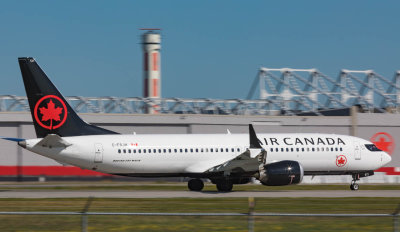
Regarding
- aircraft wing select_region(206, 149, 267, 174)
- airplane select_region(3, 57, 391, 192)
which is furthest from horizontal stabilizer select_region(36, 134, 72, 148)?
aircraft wing select_region(206, 149, 267, 174)

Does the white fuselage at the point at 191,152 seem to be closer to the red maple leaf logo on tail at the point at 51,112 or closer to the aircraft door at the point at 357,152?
the aircraft door at the point at 357,152

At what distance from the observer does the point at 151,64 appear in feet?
410

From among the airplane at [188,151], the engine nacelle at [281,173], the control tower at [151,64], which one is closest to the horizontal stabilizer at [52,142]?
the airplane at [188,151]

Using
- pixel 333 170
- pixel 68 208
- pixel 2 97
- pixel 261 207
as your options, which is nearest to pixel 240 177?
pixel 333 170

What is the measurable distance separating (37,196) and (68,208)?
7951 millimetres

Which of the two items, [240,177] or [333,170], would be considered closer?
[240,177]

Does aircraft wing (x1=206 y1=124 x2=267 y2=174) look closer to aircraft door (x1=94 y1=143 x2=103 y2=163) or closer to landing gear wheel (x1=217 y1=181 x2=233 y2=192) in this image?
landing gear wheel (x1=217 y1=181 x2=233 y2=192)

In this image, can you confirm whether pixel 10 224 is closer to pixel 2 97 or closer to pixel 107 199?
pixel 107 199

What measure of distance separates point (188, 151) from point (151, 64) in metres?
84.6

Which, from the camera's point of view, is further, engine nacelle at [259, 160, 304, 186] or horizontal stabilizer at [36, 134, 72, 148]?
engine nacelle at [259, 160, 304, 186]

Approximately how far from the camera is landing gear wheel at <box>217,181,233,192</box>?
4062 centimetres

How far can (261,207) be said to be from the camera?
1185 inches

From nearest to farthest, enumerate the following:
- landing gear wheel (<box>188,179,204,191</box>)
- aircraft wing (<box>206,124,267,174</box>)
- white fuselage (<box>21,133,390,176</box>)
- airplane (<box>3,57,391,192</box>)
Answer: aircraft wing (<box>206,124,267,174</box>), airplane (<box>3,57,391,192</box>), white fuselage (<box>21,133,390,176</box>), landing gear wheel (<box>188,179,204,191</box>)

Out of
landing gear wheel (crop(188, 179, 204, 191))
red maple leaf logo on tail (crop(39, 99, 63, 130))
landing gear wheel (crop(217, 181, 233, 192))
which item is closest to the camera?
red maple leaf logo on tail (crop(39, 99, 63, 130))
